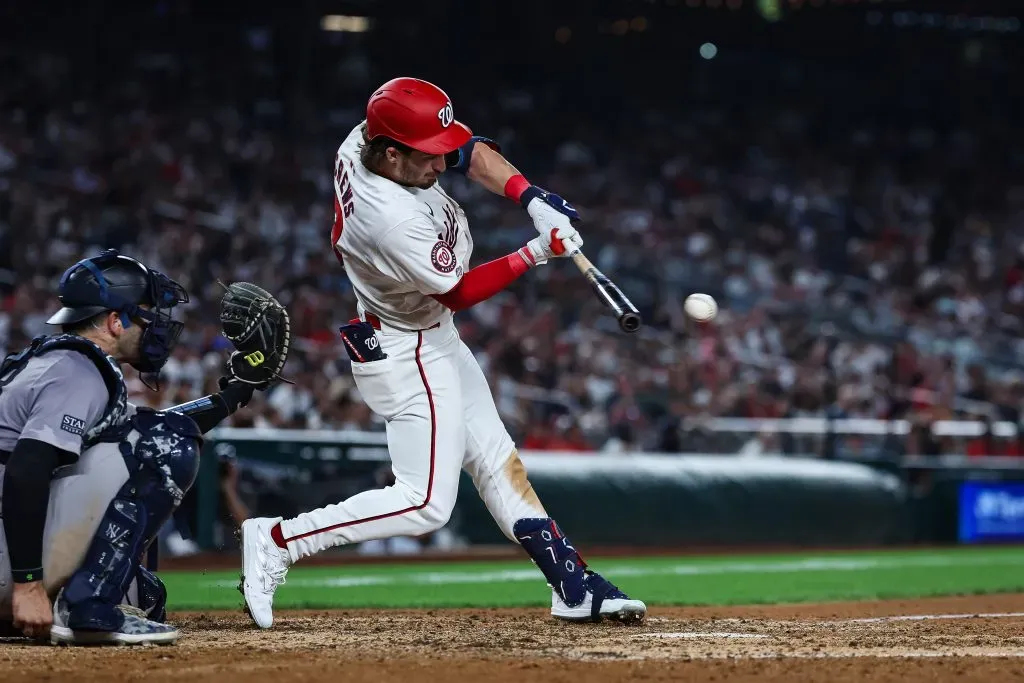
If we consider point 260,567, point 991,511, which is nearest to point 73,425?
point 260,567

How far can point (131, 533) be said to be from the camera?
13.4 ft

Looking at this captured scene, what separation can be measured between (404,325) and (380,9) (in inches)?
592

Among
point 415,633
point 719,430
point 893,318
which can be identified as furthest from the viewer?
point 893,318

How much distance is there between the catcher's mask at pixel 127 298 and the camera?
13.6ft

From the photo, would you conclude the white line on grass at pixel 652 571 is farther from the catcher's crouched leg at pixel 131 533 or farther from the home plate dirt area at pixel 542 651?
the catcher's crouched leg at pixel 131 533

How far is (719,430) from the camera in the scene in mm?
12805

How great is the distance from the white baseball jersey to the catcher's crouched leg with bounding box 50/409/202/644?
87cm

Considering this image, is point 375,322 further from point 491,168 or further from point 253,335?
point 491,168

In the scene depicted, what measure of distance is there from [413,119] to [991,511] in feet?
35.3

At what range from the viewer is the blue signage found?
1345cm

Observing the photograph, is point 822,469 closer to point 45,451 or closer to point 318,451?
point 318,451

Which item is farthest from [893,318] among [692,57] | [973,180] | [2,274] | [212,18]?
[2,274]

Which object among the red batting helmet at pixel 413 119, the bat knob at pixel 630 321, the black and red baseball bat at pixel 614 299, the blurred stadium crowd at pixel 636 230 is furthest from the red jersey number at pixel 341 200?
the blurred stadium crowd at pixel 636 230

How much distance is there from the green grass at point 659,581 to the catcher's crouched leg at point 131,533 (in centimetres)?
199
